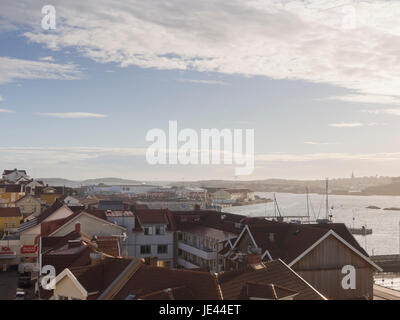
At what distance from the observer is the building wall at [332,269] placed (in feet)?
Result: 51.7

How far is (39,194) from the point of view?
186 ft

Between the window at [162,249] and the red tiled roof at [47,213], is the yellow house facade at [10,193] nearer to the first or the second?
the red tiled roof at [47,213]

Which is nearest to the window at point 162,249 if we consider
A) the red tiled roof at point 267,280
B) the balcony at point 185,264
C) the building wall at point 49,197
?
the balcony at point 185,264

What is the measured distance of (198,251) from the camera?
2309 centimetres

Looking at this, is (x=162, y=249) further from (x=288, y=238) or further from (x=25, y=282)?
(x=288, y=238)

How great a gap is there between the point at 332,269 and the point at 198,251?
858 cm

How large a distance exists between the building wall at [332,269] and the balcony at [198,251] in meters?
6.92

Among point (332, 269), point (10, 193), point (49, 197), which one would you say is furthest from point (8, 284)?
point (49, 197)

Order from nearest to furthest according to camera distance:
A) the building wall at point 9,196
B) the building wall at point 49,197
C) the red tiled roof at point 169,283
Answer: the red tiled roof at point 169,283 < the building wall at point 9,196 < the building wall at point 49,197

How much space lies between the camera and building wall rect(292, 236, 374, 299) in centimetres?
1575

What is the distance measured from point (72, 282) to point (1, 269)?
66.6 ft
